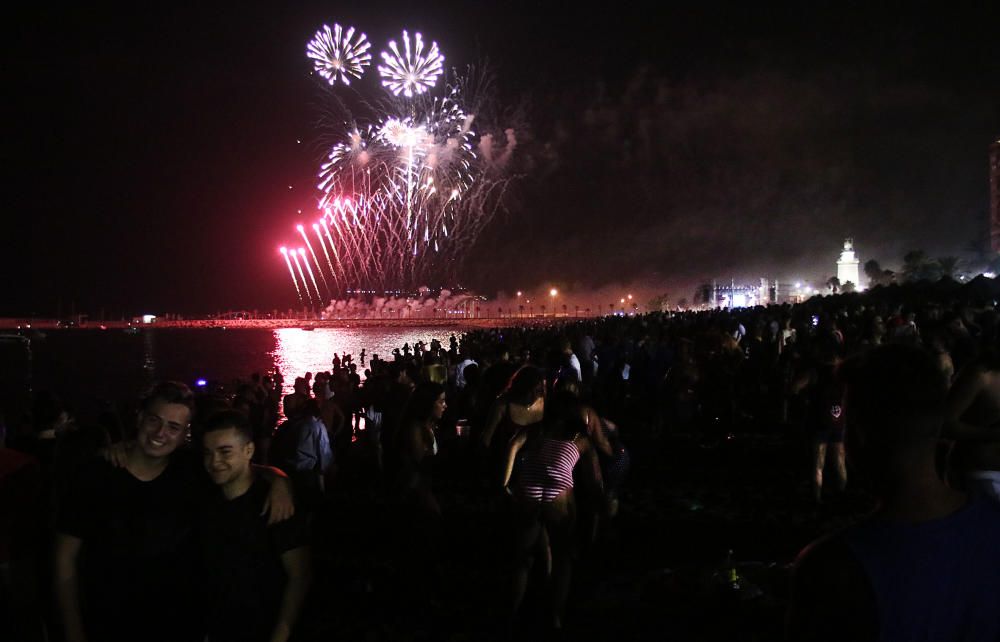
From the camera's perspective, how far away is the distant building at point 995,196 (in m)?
86.9

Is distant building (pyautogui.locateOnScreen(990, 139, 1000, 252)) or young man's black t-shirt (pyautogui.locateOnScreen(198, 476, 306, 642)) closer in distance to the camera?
young man's black t-shirt (pyautogui.locateOnScreen(198, 476, 306, 642))

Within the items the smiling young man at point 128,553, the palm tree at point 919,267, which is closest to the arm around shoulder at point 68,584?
the smiling young man at point 128,553

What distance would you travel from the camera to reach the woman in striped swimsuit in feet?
14.7

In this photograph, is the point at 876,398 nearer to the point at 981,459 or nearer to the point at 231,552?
the point at 231,552

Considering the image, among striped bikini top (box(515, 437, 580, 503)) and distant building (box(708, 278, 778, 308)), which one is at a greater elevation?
distant building (box(708, 278, 778, 308))

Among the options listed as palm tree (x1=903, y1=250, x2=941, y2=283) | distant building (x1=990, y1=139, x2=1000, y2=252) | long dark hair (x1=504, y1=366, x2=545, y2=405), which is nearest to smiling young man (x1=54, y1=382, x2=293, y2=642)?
long dark hair (x1=504, y1=366, x2=545, y2=405)

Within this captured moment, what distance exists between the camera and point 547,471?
4.47 metres

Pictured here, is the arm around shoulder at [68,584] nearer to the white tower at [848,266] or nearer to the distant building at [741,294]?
the white tower at [848,266]

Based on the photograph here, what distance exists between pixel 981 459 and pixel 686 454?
6.30m

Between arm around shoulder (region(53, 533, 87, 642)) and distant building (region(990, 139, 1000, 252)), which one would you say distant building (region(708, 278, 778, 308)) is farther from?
arm around shoulder (region(53, 533, 87, 642))

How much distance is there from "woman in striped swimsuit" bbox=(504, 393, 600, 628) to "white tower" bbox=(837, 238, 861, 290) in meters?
108

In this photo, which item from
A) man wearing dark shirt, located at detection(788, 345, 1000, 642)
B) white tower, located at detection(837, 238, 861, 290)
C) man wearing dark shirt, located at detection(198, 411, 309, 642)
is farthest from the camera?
white tower, located at detection(837, 238, 861, 290)

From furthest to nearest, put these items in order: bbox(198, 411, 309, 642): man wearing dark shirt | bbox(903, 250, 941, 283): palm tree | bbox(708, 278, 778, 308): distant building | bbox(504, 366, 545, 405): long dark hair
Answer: bbox(708, 278, 778, 308): distant building, bbox(903, 250, 941, 283): palm tree, bbox(504, 366, 545, 405): long dark hair, bbox(198, 411, 309, 642): man wearing dark shirt

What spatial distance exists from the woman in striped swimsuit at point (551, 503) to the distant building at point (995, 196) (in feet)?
327
